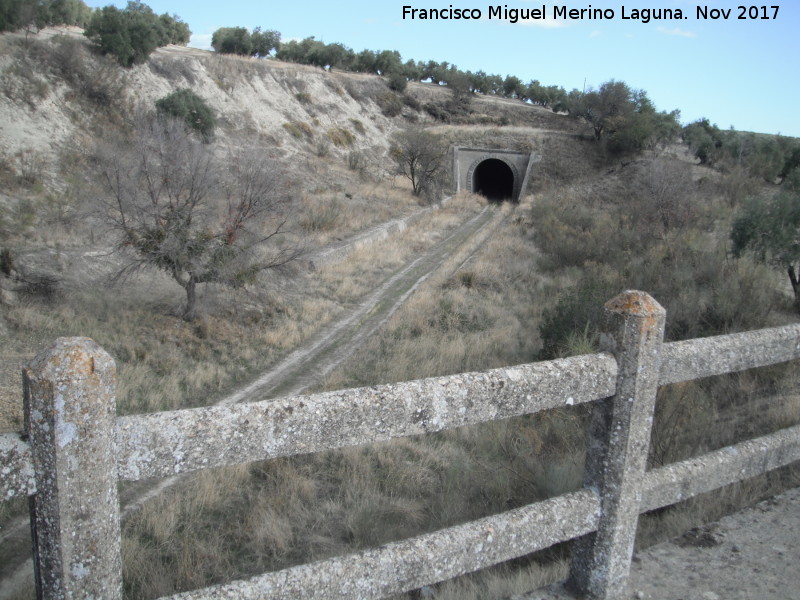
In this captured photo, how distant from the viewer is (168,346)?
10664 millimetres

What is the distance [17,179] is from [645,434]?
18955mm

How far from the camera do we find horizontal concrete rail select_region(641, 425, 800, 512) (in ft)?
9.16

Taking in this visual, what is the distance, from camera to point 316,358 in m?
10.8

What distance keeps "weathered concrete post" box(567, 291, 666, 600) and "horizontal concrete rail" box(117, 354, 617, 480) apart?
0.31 feet

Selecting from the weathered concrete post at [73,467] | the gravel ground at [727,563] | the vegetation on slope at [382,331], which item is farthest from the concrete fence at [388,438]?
the vegetation on slope at [382,331]

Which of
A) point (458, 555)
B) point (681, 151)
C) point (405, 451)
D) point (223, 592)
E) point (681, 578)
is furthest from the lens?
point (681, 151)

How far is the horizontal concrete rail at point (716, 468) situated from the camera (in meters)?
2.79

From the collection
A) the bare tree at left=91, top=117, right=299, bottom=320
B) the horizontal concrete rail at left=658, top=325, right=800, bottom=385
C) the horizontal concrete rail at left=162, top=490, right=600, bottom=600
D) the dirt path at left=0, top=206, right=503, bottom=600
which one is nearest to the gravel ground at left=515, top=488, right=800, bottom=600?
the horizontal concrete rail at left=162, top=490, right=600, bottom=600

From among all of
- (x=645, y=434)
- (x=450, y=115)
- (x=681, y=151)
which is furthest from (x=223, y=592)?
(x=450, y=115)

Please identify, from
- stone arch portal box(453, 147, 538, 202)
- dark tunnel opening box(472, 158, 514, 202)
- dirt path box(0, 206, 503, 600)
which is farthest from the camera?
dark tunnel opening box(472, 158, 514, 202)

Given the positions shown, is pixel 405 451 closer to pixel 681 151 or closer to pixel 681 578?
pixel 681 578

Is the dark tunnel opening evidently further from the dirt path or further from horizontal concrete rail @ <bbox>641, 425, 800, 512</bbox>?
horizontal concrete rail @ <bbox>641, 425, 800, 512</bbox>

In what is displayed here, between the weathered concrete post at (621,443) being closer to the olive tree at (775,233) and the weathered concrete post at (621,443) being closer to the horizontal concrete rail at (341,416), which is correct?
the horizontal concrete rail at (341,416)

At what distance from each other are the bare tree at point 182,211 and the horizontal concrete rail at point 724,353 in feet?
33.5
